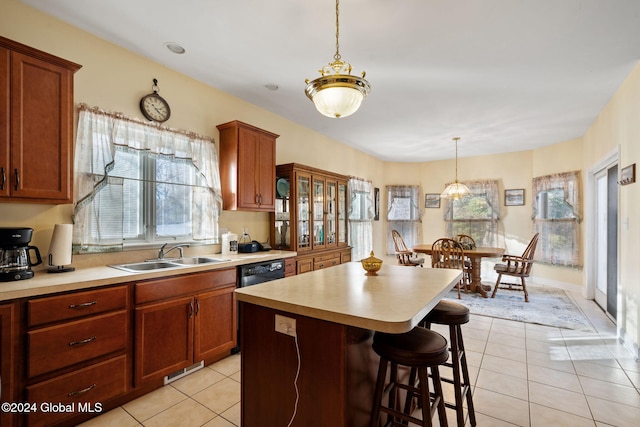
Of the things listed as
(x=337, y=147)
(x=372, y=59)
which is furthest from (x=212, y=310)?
(x=337, y=147)

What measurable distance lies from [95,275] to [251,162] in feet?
5.82

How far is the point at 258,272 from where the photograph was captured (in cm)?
301

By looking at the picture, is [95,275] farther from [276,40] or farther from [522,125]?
[522,125]

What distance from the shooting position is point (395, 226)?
720 cm

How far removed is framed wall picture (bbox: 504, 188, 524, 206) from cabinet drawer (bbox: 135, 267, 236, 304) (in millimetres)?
5832

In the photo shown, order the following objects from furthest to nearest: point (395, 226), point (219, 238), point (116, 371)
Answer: point (395, 226)
point (219, 238)
point (116, 371)

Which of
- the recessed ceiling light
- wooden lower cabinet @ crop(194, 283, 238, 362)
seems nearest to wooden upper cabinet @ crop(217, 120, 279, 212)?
the recessed ceiling light

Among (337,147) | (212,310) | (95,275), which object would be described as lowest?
(212,310)

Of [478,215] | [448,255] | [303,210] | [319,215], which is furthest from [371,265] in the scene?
[478,215]

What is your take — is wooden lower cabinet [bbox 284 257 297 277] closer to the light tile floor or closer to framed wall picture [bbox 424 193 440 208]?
the light tile floor

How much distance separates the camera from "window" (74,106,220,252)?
2338 mm

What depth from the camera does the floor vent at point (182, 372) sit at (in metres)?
2.40

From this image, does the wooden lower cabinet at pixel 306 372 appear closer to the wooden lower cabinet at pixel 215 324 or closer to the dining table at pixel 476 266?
the wooden lower cabinet at pixel 215 324

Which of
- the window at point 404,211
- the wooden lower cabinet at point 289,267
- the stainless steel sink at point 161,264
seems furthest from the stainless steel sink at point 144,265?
the window at point 404,211
